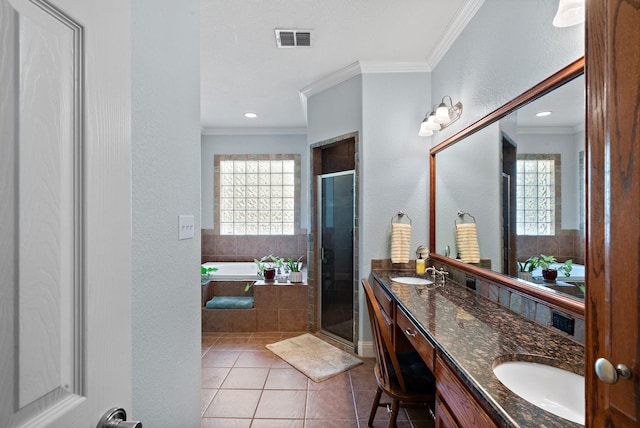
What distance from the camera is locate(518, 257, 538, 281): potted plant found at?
1.48 meters

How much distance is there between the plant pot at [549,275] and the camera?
1356 millimetres

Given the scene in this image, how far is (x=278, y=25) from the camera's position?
89.3 inches

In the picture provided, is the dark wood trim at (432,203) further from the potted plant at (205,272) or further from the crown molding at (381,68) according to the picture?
the potted plant at (205,272)

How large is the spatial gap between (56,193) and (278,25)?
228 centimetres

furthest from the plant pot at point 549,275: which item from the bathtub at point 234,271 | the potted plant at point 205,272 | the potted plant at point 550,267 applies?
the potted plant at point 205,272

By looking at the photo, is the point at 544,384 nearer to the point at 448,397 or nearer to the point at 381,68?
the point at 448,397

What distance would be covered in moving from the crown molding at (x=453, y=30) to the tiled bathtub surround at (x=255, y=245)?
3055mm

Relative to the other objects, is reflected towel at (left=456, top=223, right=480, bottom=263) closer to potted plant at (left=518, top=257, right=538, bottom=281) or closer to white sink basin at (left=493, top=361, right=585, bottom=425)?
potted plant at (left=518, top=257, right=538, bottom=281)

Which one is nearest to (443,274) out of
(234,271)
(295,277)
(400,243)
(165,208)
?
(400,243)

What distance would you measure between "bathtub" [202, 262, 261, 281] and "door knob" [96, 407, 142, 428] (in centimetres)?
328

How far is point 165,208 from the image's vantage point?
110 cm

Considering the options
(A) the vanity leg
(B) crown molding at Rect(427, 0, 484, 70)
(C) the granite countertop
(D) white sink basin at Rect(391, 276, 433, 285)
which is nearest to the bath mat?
(A) the vanity leg

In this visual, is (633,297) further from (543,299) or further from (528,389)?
(543,299)

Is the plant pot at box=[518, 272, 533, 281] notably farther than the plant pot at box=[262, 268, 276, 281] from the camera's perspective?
No
